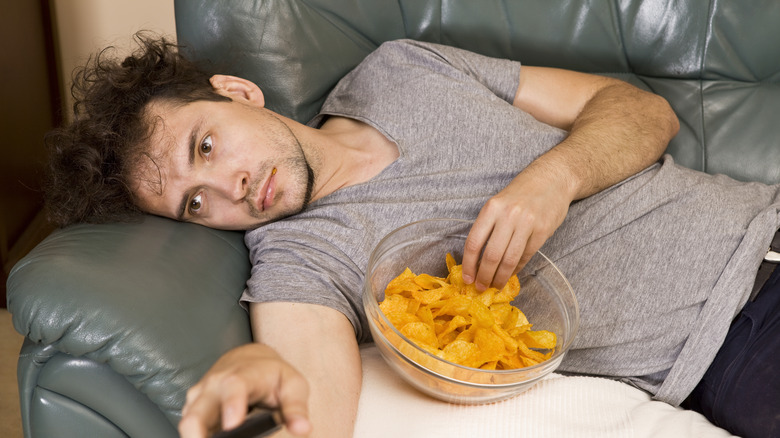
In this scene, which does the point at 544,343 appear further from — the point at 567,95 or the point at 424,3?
the point at 424,3

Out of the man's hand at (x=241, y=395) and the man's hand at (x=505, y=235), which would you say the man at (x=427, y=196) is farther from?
the man's hand at (x=241, y=395)

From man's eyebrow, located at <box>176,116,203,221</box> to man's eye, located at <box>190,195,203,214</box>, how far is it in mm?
17

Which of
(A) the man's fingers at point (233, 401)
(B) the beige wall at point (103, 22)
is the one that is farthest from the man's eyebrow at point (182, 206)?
(B) the beige wall at point (103, 22)

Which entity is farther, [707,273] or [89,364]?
[707,273]

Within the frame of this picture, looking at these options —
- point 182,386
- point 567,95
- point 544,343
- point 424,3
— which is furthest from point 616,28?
point 182,386

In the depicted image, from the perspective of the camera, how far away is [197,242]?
1157 mm

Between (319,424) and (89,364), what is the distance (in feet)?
1.17

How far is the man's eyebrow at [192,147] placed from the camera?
1211 mm

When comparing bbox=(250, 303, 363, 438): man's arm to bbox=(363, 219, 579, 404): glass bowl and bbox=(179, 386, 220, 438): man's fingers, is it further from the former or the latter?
bbox=(179, 386, 220, 438): man's fingers

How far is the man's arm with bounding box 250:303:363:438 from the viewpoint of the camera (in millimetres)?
933

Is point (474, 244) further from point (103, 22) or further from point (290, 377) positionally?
point (103, 22)

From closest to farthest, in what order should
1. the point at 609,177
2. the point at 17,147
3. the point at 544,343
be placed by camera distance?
the point at 544,343 < the point at 609,177 < the point at 17,147

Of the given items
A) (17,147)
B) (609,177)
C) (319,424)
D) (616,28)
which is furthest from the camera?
(17,147)

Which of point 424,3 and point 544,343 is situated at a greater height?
point 424,3
